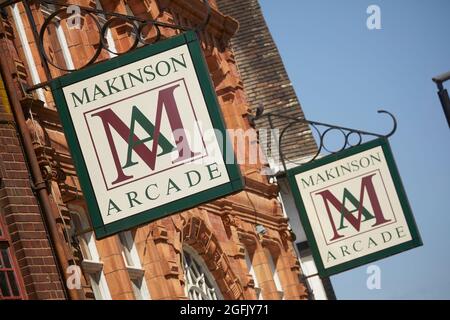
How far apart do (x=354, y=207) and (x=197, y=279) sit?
516cm

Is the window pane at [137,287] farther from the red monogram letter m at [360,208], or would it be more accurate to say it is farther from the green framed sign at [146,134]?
the green framed sign at [146,134]

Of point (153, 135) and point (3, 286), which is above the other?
point (153, 135)

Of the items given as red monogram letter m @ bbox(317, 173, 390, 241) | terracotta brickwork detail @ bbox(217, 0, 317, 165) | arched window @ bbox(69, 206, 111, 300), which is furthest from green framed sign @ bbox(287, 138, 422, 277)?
terracotta brickwork detail @ bbox(217, 0, 317, 165)

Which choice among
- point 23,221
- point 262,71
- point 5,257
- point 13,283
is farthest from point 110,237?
point 262,71

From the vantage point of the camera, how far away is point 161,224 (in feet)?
77.7

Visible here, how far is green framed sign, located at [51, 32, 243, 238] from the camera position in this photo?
47.6 ft

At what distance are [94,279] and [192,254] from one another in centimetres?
564

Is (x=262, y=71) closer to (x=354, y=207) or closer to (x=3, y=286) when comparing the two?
(x=354, y=207)

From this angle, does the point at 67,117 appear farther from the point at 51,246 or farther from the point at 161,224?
the point at 161,224

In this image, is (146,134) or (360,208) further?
(360,208)

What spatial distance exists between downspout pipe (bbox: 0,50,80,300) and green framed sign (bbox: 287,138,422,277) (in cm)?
575

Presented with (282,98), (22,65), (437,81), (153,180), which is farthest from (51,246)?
(282,98)

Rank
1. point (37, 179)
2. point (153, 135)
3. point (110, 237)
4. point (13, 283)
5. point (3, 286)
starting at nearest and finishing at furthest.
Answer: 1. point (153, 135)
2. point (3, 286)
3. point (13, 283)
4. point (37, 179)
5. point (110, 237)

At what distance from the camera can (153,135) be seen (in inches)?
574
